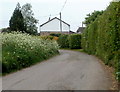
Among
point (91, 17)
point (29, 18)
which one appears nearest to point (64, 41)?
point (91, 17)

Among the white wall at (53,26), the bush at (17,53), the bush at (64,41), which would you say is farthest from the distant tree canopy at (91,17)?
the white wall at (53,26)

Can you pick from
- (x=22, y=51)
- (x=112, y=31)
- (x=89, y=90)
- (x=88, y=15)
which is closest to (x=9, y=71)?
(x=22, y=51)

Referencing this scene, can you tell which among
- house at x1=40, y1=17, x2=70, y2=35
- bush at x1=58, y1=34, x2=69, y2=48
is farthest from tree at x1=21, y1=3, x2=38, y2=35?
bush at x1=58, y1=34, x2=69, y2=48

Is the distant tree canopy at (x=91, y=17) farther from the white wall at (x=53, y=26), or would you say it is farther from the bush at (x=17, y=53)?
the white wall at (x=53, y=26)

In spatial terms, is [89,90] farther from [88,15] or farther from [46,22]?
[46,22]

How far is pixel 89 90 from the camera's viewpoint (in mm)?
9445

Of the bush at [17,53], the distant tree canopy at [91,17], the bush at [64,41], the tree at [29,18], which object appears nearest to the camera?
the bush at [17,53]

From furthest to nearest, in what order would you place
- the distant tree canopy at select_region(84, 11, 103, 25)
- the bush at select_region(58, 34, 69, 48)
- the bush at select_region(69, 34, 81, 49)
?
the bush at select_region(58, 34, 69, 48) → the distant tree canopy at select_region(84, 11, 103, 25) → the bush at select_region(69, 34, 81, 49)

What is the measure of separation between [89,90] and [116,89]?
92 cm

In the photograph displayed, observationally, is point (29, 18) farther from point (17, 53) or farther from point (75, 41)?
point (17, 53)

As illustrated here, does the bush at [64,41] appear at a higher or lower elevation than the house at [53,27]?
lower

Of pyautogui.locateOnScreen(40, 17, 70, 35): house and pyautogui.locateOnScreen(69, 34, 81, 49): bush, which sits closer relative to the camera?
pyautogui.locateOnScreen(69, 34, 81, 49): bush

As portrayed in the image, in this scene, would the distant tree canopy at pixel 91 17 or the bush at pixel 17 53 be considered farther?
the distant tree canopy at pixel 91 17

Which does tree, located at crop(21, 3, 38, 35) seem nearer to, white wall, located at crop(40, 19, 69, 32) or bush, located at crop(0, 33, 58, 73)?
white wall, located at crop(40, 19, 69, 32)
